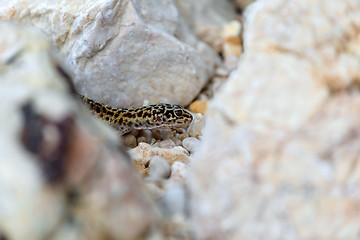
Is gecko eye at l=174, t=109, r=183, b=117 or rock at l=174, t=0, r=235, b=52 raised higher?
rock at l=174, t=0, r=235, b=52

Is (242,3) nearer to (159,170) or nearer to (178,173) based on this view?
(159,170)

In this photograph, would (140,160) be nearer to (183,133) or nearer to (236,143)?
(183,133)

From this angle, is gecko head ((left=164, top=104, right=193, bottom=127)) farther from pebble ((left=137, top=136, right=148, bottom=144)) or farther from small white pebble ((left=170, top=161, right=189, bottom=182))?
small white pebble ((left=170, top=161, right=189, bottom=182))

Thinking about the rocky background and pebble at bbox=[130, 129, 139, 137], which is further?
pebble at bbox=[130, 129, 139, 137]

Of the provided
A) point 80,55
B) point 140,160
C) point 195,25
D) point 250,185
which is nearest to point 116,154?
point 250,185

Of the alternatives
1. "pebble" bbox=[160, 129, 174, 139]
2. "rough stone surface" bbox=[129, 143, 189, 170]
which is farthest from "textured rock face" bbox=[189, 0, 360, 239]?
"pebble" bbox=[160, 129, 174, 139]

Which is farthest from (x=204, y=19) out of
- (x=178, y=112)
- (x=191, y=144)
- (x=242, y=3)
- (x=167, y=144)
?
(x=191, y=144)

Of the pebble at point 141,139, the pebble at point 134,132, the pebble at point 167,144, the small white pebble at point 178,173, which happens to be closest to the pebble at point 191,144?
the pebble at point 167,144
